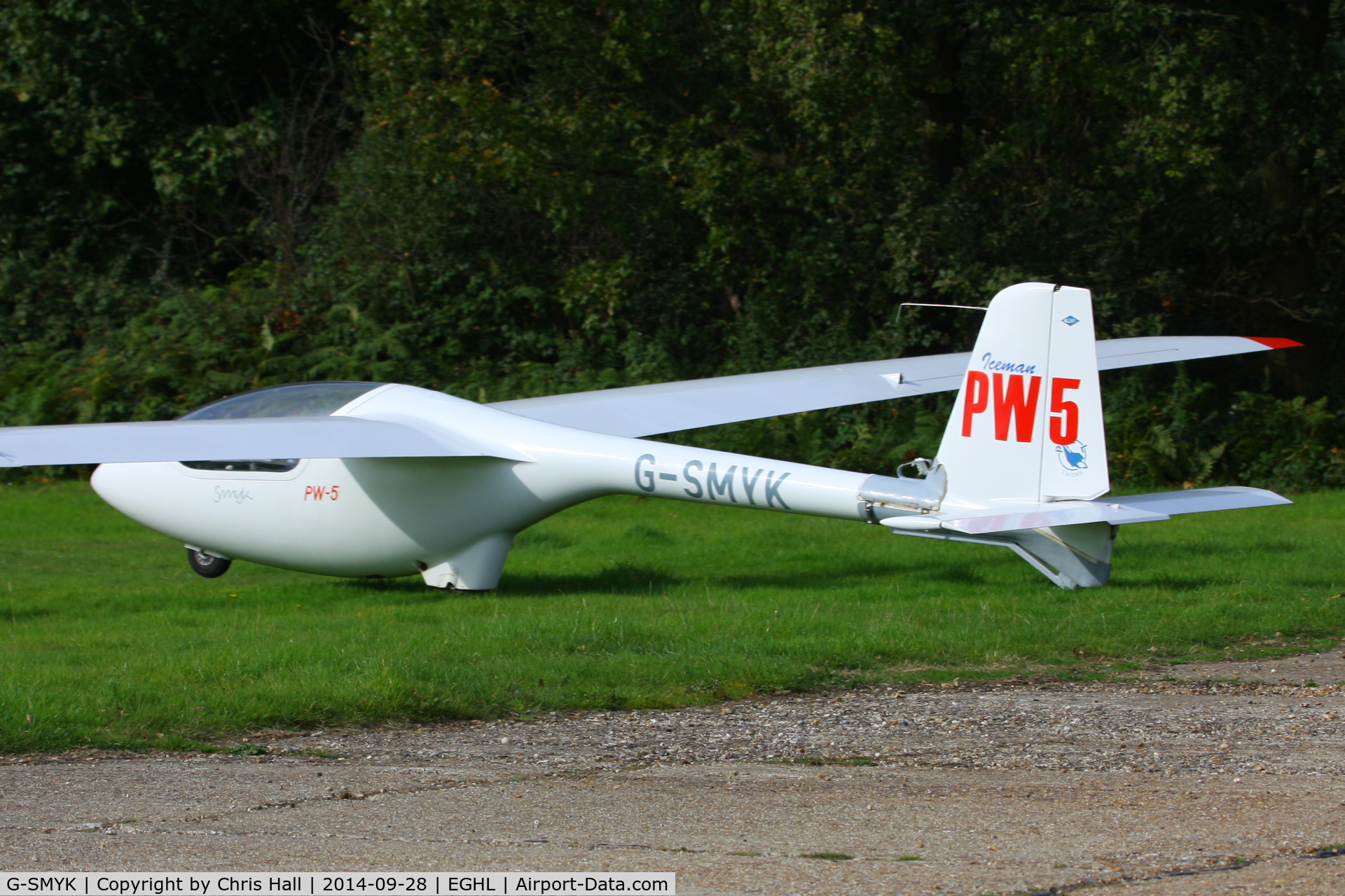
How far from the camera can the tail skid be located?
8.72m

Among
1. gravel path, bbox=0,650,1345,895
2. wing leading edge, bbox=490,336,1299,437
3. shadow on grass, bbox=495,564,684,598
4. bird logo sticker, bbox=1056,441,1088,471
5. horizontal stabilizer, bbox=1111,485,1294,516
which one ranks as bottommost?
gravel path, bbox=0,650,1345,895

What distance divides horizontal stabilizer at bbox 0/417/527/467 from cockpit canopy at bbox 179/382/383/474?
13cm

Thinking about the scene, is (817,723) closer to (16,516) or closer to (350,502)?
(350,502)

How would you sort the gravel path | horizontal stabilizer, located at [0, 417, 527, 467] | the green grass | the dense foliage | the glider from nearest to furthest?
the gravel path, the green grass, the glider, horizontal stabilizer, located at [0, 417, 527, 467], the dense foliage

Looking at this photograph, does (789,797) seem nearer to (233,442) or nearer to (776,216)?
(233,442)

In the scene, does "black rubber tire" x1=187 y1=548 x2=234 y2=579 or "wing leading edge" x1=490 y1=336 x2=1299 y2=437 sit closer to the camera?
"wing leading edge" x1=490 y1=336 x2=1299 y2=437

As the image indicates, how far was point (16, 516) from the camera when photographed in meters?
16.2

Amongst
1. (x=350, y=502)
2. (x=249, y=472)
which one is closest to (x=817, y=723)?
(x=350, y=502)

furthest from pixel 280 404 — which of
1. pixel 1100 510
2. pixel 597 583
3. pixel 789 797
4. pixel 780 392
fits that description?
pixel 789 797

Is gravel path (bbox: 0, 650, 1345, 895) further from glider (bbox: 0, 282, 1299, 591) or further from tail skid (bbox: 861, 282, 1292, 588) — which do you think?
glider (bbox: 0, 282, 1299, 591)

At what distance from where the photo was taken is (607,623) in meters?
9.41

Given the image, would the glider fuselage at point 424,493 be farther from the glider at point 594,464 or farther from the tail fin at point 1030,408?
the tail fin at point 1030,408

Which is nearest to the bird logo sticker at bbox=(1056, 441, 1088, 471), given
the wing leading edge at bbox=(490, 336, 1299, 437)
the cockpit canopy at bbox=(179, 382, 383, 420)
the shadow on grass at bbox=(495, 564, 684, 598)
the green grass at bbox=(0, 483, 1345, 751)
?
the green grass at bbox=(0, 483, 1345, 751)

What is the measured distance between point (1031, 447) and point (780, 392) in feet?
13.0
